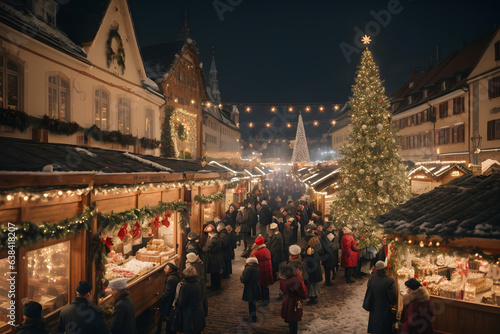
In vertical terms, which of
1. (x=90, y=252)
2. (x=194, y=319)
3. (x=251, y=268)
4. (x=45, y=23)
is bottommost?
(x=194, y=319)

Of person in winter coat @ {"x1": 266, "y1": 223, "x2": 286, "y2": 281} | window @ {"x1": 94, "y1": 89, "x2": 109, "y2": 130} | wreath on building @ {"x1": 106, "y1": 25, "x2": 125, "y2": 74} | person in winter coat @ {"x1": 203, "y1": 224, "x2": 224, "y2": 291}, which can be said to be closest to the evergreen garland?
wreath on building @ {"x1": 106, "y1": 25, "x2": 125, "y2": 74}

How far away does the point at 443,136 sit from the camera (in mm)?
30469

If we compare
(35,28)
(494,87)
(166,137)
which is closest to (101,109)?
(35,28)

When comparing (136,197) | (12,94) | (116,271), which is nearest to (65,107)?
(12,94)

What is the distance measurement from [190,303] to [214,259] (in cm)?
384

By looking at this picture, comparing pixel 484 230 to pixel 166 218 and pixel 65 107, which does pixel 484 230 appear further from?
pixel 65 107

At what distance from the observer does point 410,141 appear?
37438 millimetres

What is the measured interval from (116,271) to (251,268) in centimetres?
358

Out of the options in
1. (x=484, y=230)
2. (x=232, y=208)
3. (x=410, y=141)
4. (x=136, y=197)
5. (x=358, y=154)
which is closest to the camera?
(x=484, y=230)

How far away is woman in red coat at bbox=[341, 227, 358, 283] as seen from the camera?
1138 centimetres

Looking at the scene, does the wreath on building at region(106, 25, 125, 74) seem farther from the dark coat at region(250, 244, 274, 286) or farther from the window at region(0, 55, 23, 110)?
the dark coat at region(250, 244, 274, 286)

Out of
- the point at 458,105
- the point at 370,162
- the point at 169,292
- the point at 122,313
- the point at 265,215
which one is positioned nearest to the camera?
the point at 122,313

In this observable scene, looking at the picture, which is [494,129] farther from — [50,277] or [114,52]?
[50,277]

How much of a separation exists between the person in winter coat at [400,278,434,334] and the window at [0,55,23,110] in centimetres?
982
